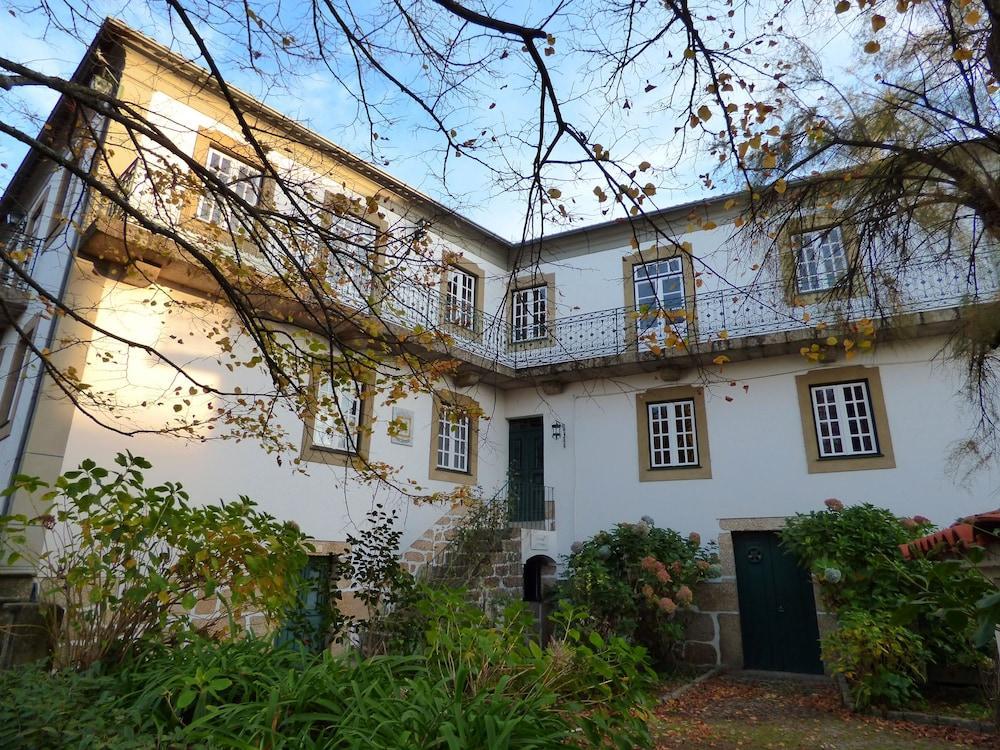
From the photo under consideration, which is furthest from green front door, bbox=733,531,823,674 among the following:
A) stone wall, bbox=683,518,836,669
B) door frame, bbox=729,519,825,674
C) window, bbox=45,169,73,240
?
window, bbox=45,169,73,240

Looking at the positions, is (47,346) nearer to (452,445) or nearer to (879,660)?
(452,445)

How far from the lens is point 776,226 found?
597cm

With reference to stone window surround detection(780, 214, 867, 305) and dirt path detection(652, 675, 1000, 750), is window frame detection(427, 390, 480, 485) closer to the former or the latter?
dirt path detection(652, 675, 1000, 750)

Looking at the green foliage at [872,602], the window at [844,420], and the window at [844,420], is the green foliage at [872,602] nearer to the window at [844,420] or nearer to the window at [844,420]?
the window at [844,420]

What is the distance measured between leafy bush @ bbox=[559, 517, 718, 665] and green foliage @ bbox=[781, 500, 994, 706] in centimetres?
170

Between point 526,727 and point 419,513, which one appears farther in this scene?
point 419,513

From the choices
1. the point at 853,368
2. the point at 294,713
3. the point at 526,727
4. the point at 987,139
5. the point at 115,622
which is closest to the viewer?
the point at 526,727

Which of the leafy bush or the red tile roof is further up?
the red tile roof

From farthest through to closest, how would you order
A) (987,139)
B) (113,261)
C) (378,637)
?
(113,261), (378,637), (987,139)

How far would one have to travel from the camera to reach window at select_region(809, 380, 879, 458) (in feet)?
32.4

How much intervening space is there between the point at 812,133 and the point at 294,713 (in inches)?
199

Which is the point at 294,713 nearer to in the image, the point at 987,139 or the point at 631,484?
the point at 987,139

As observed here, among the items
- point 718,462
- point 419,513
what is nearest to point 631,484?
point 718,462

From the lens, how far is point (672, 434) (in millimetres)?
11344
